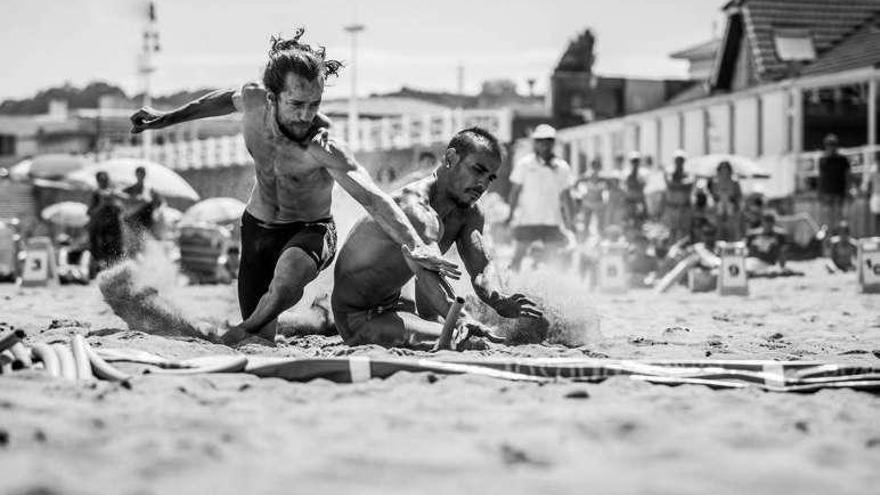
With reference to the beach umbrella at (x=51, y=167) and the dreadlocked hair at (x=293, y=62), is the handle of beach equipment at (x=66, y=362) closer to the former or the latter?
the dreadlocked hair at (x=293, y=62)

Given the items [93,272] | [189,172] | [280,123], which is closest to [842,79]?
[93,272]

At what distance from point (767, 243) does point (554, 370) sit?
11.1 metres

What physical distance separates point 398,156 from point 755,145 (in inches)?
626

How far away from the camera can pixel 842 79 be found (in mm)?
22188

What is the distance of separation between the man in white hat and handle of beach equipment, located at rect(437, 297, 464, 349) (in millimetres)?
6232

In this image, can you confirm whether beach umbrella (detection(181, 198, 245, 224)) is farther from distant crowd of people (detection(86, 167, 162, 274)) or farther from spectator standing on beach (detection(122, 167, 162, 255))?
distant crowd of people (detection(86, 167, 162, 274))

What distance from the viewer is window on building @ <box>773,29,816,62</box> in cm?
2589

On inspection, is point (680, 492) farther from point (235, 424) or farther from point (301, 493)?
point (235, 424)

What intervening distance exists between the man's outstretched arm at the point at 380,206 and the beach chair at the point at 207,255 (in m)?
9.14

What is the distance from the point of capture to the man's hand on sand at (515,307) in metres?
5.74

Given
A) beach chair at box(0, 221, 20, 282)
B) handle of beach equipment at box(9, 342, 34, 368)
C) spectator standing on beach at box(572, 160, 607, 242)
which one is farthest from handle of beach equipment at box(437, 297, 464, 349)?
spectator standing on beach at box(572, 160, 607, 242)

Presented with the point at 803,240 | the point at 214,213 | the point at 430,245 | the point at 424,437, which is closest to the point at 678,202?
the point at 803,240

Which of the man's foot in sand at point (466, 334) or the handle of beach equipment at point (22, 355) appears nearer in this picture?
the handle of beach equipment at point (22, 355)

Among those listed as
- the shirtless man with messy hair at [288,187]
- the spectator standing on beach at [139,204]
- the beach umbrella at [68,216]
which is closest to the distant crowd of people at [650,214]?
the spectator standing on beach at [139,204]
